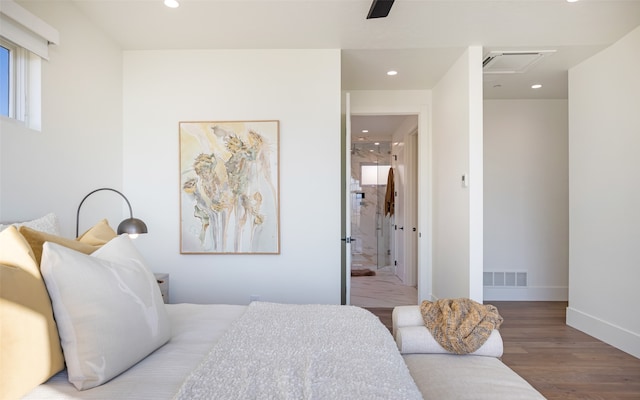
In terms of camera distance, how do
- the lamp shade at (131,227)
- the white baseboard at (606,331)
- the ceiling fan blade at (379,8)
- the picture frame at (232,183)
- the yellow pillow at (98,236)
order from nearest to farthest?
the yellow pillow at (98,236) → the ceiling fan blade at (379,8) → the lamp shade at (131,227) → the white baseboard at (606,331) → the picture frame at (232,183)

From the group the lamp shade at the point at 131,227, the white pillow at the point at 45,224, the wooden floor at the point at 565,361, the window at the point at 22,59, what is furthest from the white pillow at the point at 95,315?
the wooden floor at the point at 565,361

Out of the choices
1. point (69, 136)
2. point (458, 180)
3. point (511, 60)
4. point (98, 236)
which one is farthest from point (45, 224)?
point (511, 60)

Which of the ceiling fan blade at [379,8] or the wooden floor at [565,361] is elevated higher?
the ceiling fan blade at [379,8]

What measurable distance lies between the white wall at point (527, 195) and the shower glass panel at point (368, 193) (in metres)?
2.67

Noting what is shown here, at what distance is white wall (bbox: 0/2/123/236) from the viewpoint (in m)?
1.82

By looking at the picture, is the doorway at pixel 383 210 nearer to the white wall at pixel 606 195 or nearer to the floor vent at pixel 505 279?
the floor vent at pixel 505 279

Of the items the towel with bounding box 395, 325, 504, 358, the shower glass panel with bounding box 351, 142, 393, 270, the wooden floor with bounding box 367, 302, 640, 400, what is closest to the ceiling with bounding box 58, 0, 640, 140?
the towel with bounding box 395, 325, 504, 358

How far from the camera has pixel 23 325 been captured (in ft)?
2.84

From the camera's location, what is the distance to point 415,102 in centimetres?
381

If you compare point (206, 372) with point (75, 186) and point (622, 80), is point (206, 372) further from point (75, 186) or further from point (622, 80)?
point (622, 80)

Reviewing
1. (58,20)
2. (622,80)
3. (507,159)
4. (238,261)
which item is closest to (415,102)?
(507,159)

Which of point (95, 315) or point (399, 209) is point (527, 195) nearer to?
point (399, 209)

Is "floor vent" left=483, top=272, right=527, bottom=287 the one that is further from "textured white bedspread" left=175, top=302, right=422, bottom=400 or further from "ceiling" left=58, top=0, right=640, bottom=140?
"textured white bedspread" left=175, top=302, right=422, bottom=400

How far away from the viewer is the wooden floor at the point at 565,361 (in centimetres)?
209
